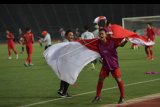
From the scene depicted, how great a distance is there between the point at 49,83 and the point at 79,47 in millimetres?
4127

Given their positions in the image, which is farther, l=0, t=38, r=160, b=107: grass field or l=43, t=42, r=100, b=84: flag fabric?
l=43, t=42, r=100, b=84: flag fabric

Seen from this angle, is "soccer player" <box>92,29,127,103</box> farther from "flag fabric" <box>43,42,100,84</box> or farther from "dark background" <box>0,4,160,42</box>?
"dark background" <box>0,4,160,42</box>

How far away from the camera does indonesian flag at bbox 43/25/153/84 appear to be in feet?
42.1

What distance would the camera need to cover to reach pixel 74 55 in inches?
521

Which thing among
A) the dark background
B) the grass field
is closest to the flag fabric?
the grass field

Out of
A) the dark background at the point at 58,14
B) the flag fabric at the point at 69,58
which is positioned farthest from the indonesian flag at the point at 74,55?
the dark background at the point at 58,14

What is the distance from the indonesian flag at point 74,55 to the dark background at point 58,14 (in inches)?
1825

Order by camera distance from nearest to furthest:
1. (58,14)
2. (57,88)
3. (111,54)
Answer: (111,54) < (57,88) < (58,14)

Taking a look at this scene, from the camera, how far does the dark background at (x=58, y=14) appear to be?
204 ft

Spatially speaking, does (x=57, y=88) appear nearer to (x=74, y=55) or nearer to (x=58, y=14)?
(x=74, y=55)

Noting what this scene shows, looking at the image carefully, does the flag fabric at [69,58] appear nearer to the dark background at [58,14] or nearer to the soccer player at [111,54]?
the soccer player at [111,54]

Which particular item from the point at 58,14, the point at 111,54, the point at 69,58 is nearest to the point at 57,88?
the point at 69,58

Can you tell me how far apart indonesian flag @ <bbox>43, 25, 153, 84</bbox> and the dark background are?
46366mm

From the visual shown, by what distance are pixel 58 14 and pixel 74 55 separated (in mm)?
52004
